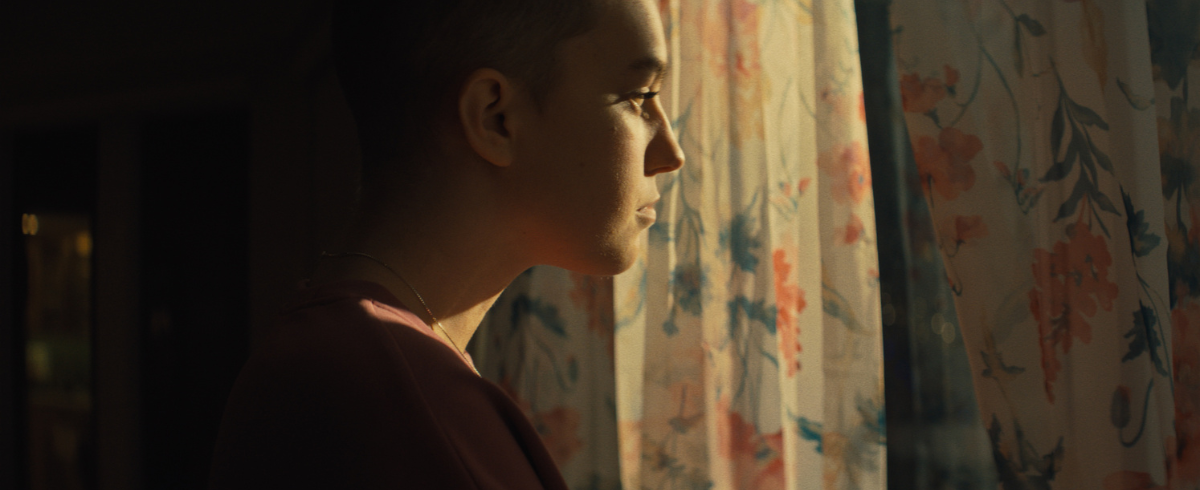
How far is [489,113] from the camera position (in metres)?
0.54

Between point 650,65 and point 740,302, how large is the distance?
780 mm

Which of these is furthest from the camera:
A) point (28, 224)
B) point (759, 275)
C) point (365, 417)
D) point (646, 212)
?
point (28, 224)

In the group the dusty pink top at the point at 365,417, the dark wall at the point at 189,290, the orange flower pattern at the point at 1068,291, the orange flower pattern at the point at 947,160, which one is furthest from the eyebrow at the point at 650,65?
the dark wall at the point at 189,290

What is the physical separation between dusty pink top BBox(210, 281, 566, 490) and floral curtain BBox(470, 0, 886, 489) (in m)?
0.87

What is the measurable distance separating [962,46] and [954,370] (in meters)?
0.52

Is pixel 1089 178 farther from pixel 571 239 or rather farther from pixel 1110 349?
pixel 571 239

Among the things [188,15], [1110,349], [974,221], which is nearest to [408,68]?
[974,221]

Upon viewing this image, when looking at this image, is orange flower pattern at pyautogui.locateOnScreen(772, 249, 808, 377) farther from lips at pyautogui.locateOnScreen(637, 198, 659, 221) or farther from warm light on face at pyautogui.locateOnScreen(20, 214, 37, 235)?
warm light on face at pyautogui.locateOnScreen(20, 214, 37, 235)

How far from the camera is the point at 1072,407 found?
0.95 metres

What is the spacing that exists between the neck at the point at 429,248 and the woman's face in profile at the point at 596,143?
4 cm

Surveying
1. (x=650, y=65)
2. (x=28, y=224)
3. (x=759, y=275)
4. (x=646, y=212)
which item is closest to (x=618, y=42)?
(x=650, y=65)

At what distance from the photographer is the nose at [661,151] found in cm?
63

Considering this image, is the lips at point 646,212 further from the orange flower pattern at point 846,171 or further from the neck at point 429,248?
the orange flower pattern at point 846,171

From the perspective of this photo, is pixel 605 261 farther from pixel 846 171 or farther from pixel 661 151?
pixel 846 171
